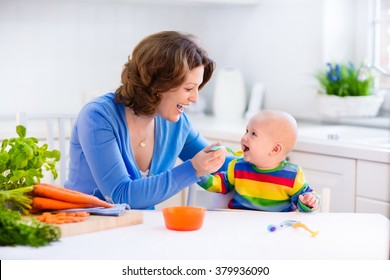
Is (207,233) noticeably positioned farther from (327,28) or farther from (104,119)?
(327,28)

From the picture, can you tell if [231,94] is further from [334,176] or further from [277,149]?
[277,149]

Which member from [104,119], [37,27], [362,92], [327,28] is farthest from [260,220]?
[37,27]

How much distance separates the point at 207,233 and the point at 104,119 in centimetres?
55

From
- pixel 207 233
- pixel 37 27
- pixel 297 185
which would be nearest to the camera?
pixel 207 233

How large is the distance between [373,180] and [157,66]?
38.6 inches

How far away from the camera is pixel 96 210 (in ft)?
4.82

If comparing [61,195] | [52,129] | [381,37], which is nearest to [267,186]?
[61,195]

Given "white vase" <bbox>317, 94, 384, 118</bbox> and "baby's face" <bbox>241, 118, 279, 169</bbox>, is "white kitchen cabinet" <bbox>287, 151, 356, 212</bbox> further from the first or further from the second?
"baby's face" <bbox>241, 118, 279, 169</bbox>

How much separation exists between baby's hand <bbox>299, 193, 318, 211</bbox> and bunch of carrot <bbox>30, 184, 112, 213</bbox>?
52cm

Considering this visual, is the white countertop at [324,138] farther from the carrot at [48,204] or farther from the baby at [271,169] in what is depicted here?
the carrot at [48,204]

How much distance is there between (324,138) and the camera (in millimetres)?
2705

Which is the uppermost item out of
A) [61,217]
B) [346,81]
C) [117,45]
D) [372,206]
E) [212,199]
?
[117,45]

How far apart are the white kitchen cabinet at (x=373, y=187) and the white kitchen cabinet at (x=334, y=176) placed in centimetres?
3

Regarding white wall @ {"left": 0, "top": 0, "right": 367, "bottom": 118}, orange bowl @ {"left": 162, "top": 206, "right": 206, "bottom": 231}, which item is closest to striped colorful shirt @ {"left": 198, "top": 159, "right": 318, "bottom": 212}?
orange bowl @ {"left": 162, "top": 206, "right": 206, "bottom": 231}
